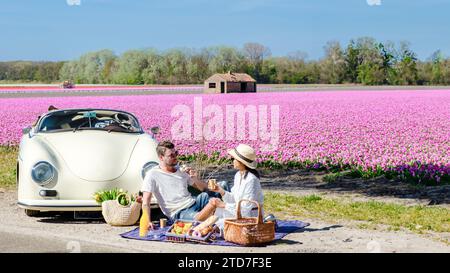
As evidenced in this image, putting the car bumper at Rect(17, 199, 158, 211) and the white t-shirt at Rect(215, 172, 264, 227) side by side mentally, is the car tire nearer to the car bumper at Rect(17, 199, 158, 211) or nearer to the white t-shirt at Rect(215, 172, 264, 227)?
the car bumper at Rect(17, 199, 158, 211)

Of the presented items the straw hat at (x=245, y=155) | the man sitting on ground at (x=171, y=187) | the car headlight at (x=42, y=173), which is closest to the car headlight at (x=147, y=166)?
the man sitting on ground at (x=171, y=187)

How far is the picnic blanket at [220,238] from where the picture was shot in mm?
7875

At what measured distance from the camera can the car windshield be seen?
1052cm

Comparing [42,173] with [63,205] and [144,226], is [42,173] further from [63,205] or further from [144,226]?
[144,226]

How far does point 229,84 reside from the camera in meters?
81.9

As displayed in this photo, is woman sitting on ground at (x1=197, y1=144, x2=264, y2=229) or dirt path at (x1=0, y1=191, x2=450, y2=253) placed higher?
woman sitting on ground at (x1=197, y1=144, x2=264, y2=229)

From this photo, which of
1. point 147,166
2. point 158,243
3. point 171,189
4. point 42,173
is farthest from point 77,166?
point 158,243

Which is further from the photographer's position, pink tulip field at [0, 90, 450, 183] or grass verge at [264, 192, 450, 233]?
pink tulip field at [0, 90, 450, 183]

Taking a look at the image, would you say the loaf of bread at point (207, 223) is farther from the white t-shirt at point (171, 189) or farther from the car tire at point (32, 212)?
the car tire at point (32, 212)

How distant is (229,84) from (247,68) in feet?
116

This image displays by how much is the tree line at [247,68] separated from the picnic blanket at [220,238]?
3810 inches

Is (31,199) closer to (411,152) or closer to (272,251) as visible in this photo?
(272,251)

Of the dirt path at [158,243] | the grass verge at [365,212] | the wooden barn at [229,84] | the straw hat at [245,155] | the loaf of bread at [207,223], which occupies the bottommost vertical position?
the grass verge at [365,212]

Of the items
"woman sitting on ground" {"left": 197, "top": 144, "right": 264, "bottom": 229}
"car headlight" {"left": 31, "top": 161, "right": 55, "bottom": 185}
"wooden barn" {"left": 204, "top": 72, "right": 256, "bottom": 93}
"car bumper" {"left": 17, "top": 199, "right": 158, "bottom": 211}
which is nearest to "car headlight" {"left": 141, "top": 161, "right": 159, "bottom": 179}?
"car bumper" {"left": 17, "top": 199, "right": 158, "bottom": 211}
